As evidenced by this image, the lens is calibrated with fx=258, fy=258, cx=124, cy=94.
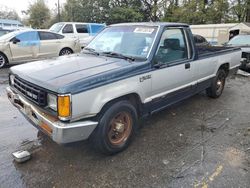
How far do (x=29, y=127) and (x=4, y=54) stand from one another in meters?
6.78

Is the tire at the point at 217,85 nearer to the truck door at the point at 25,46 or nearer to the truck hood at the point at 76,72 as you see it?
the truck hood at the point at 76,72

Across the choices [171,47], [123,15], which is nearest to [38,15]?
[123,15]

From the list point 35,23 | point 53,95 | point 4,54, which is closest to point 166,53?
point 53,95

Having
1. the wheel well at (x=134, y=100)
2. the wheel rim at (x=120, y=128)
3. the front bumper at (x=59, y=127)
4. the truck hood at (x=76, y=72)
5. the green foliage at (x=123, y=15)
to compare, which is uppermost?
the green foliage at (x=123, y=15)

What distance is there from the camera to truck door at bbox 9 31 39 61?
10.3 metres

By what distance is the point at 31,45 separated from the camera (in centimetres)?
1078

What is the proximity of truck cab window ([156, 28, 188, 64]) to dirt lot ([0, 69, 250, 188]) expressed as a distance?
3.96 feet

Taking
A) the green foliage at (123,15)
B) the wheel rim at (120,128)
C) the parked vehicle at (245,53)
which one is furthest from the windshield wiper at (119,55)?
the green foliage at (123,15)

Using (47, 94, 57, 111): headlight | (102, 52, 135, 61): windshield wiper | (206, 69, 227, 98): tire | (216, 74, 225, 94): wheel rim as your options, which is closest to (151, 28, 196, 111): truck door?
(102, 52, 135, 61): windshield wiper

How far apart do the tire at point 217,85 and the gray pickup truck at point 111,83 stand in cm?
92

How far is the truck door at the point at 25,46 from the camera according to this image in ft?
33.8

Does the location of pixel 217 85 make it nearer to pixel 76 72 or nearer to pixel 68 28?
pixel 76 72

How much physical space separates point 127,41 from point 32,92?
177cm

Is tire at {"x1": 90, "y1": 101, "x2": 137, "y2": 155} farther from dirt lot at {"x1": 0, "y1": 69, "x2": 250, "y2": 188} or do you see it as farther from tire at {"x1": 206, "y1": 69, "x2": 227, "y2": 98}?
tire at {"x1": 206, "y1": 69, "x2": 227, "y2": 98}
